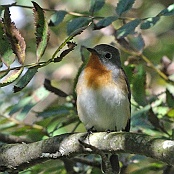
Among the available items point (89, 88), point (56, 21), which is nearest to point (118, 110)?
point (89, 88)

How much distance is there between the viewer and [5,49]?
255 centimetres

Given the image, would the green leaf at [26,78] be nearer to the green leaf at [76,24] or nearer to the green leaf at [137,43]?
the green leaf at [76,24]

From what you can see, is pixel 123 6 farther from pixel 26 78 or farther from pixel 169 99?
pixel 26 78

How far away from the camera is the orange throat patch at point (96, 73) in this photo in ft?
14.6

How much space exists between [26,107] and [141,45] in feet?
3.40

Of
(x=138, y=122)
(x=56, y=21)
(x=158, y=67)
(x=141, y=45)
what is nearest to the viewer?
(x=56, y=21)

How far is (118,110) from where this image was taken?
450 centimetres

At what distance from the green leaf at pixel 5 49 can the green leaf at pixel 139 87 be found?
5.75ft

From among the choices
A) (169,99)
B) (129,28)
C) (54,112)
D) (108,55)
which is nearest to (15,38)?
(129,28)

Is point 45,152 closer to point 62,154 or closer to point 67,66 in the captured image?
point 62,154

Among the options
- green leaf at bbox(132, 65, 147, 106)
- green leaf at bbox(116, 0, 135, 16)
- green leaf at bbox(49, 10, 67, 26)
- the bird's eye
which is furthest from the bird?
green leaf at bbox(116, 0, 135, 16)

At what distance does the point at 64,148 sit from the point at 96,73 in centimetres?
145

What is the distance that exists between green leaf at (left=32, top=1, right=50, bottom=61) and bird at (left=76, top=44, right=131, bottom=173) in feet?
6.15

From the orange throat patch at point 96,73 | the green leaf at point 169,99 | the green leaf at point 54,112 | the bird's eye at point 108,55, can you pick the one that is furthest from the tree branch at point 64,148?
the bird's eye at point 108,55
